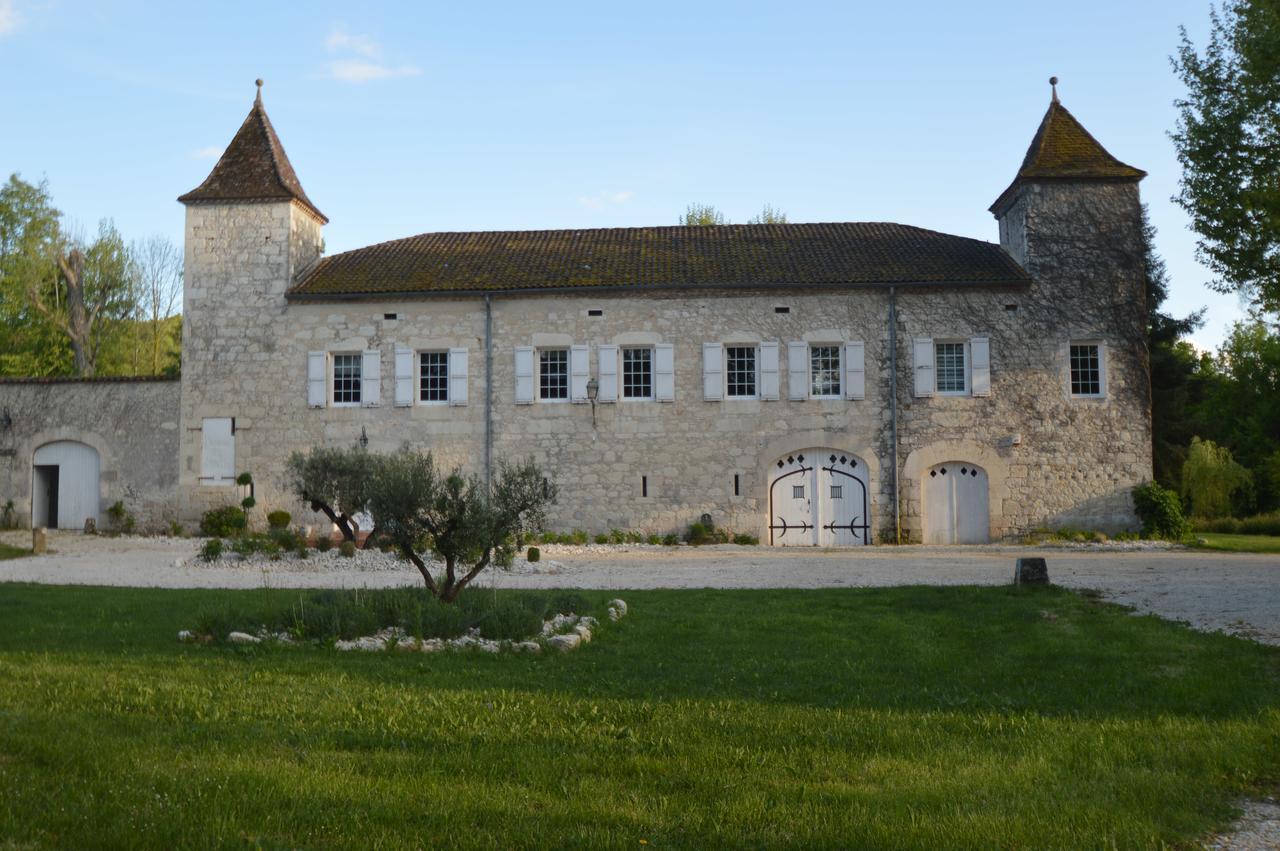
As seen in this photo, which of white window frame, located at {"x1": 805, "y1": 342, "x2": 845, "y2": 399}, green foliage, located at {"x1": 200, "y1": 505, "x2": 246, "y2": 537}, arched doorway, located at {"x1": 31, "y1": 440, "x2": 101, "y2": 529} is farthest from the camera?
arched doorway, located at {"x1": 31, "y1": 440, "x2": 101, "y2": 529}

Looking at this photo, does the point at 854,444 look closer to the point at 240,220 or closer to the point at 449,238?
the point at 449,238

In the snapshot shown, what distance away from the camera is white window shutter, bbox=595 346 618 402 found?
74.8 ft

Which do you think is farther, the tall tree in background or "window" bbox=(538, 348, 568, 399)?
"window" bbox=(538, 348, 568, 399)

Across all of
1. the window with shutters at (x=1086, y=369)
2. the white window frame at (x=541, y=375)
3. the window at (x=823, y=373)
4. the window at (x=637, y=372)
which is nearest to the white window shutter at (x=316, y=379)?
the white window frame at (x=541, y=375)

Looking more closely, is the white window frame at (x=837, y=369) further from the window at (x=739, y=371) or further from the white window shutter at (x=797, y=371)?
the window at (x=739, y=371)

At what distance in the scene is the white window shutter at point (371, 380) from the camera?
23.1m

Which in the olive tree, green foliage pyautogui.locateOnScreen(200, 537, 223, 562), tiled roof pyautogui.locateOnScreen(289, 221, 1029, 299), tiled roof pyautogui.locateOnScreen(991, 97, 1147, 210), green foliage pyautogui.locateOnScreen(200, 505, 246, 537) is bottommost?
green foliage pyautogui.locateOnScreen(200, 537, 223, 562)

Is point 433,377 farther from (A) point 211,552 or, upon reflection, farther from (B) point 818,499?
(B) point 818,499

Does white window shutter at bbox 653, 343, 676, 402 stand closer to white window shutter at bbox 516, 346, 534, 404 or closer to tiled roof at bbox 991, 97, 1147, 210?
white window shutter at bbox 516, 346, 534, 404

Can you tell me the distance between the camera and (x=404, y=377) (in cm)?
2309

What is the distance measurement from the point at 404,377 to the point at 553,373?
122 inches

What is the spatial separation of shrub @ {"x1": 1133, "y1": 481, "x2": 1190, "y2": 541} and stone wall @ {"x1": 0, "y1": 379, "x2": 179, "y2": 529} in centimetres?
1971

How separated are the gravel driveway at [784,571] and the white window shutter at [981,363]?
135 inches

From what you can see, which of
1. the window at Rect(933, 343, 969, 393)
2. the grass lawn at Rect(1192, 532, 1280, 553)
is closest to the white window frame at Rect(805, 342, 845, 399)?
the window at Rect(933, 343, 969, 393)
